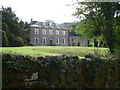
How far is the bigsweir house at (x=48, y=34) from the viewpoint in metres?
32.8

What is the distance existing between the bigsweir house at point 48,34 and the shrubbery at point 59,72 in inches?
1036

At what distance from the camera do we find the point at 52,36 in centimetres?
3512

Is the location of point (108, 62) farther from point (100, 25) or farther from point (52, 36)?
point (52, 36)

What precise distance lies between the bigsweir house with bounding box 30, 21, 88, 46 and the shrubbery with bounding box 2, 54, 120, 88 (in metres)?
26.3

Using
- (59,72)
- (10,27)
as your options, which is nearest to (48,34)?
(10,27)

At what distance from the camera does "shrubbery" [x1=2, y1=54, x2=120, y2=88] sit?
3623 millimetres

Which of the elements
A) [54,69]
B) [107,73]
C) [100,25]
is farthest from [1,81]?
[100,25]

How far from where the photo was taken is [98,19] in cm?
974

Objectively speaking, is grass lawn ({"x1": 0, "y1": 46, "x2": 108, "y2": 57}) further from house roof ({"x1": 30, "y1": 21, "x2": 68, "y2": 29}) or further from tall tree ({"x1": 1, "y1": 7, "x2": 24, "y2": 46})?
house roof ({"x1": 30, "y1": 21, "x2": 68, "y2": 29})

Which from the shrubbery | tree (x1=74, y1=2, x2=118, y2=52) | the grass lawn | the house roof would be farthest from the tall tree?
the shrubbery

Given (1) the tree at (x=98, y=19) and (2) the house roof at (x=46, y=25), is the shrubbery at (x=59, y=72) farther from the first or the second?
(2) the house roof at (x=46, y=25)

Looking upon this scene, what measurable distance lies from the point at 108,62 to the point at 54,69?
2488 millimetres

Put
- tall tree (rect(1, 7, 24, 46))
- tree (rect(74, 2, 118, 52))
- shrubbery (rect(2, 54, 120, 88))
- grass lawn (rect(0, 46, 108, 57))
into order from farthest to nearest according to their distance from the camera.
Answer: tall tree (rect(1, 7, 24, 46)) < tree (rect(74, 2, 118, 52)) < grass lawn (rect(0, 46, 108, 57)) < shrubbery (rect(2, 54, 120, 88))

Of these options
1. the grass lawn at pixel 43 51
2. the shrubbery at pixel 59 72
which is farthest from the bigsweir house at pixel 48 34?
the shrubbery at pixel 59 72
